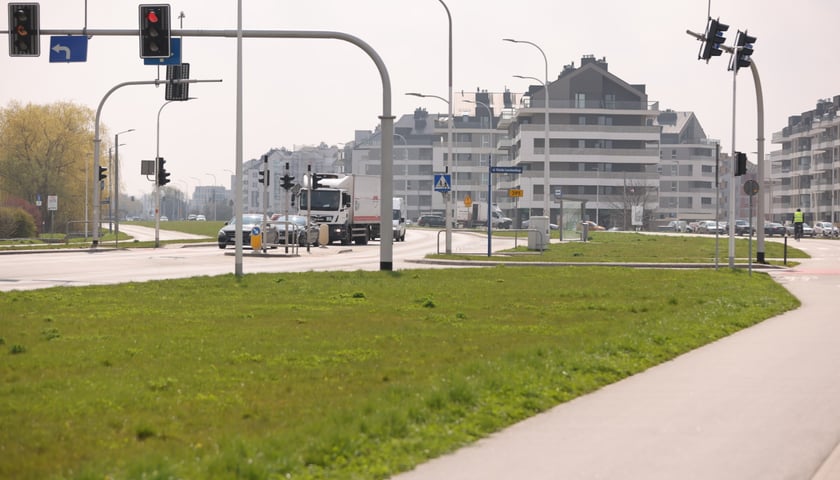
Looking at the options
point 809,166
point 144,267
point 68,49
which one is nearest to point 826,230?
point 809,166

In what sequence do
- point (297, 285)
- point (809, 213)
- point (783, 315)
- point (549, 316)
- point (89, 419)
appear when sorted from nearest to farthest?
point (89, 419) → point (549, 316) → point (783, 315) → point (297, 285) → point (809, 213)

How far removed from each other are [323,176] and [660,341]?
4957cm

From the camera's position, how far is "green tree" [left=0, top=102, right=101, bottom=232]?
84.7 m

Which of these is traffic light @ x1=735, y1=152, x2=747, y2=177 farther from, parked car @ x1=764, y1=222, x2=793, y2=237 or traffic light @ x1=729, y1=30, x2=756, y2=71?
parked car @ x1=764, y1=222, x2=793, y2=237

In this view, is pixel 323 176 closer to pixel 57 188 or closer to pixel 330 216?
pixel 330 216

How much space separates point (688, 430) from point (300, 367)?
13.0ft

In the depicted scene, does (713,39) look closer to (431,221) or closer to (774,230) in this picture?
(774,230)

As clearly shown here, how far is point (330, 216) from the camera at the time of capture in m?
61.2

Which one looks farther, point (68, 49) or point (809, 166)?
point (809, 166)

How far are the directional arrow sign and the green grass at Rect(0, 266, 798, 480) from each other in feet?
37.0

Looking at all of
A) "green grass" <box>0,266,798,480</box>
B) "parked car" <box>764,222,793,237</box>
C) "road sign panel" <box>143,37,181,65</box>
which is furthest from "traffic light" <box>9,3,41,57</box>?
"parked car" <box>764,222,793,237</box>

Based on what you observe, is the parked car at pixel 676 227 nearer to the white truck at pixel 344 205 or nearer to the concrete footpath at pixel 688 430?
the white truck at pixel 344 205

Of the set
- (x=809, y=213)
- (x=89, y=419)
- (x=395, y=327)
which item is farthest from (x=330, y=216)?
(x=809, y=213)

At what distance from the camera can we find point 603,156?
14338cm
